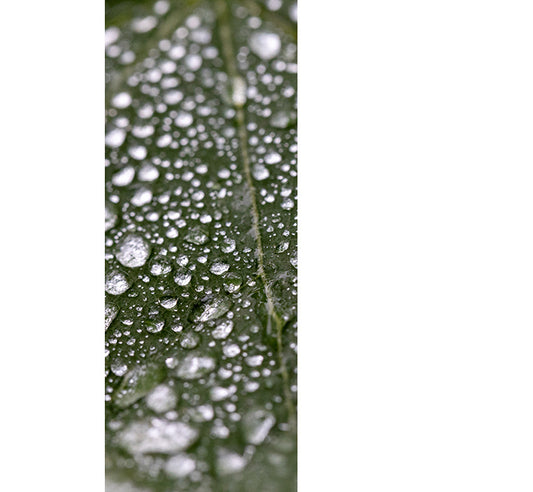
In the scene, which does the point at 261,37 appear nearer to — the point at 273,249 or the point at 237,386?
the point at 273,249

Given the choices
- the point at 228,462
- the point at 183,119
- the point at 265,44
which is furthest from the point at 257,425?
the point at 265,44

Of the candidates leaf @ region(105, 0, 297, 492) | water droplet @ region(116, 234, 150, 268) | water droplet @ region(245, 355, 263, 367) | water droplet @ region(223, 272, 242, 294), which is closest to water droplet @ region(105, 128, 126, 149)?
leaf @ region(105, 0, 297, 492)

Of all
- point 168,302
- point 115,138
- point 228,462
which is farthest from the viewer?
point 115,138

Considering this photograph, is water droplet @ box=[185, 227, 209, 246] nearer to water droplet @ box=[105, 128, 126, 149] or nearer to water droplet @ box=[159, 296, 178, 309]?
water droplet @ box=[159, 296, 178, 309]

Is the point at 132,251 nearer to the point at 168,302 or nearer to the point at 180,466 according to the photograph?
the point at 168,302

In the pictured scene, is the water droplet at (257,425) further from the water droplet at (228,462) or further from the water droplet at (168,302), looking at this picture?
the water droplet at (168,302)

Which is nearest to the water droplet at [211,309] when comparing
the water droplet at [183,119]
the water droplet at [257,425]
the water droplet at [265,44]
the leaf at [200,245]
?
the leaf at [200,245]
